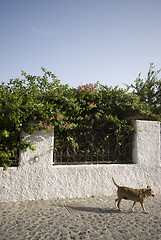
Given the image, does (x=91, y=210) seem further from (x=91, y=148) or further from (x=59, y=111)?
(x=59, y=111)

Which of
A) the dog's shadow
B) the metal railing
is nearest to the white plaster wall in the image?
the metal railing

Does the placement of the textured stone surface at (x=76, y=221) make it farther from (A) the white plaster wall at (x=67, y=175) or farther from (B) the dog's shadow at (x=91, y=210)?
(A) the white plaster wall at (x=67, y=175)

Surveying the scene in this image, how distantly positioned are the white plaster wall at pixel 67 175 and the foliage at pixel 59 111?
29cm

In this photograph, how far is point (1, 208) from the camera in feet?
13.2

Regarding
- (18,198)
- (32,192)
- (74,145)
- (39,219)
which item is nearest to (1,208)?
(18,198)

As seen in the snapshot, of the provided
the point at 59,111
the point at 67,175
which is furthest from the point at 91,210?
the point at 59,111

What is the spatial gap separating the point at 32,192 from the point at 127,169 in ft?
Result: 9.17

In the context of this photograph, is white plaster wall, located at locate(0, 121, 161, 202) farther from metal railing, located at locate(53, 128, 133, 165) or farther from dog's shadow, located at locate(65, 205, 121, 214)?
dog's shadow, located at locate(65, 205, 121, 214)

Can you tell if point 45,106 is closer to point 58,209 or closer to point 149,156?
point 58,209

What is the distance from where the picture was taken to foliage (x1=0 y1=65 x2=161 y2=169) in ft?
14.4

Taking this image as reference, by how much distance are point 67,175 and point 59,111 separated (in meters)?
1.72

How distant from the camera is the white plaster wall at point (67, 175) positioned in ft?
14.8

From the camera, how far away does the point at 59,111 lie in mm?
4816

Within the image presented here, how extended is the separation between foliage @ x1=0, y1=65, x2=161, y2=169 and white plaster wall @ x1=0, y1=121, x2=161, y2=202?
29 centimetres
